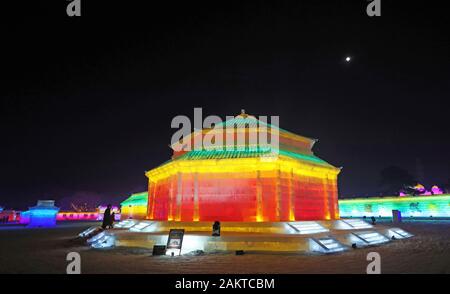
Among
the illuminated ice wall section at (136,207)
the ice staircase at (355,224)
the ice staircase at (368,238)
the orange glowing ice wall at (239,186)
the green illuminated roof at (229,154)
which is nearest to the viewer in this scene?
the ice staircase at (368,238)

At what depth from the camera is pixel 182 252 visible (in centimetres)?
1390

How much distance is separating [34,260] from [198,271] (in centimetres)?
766

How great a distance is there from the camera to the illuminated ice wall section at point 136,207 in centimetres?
4405

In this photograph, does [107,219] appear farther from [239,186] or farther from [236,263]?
[236,263]

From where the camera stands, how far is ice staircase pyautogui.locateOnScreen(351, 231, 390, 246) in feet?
53.1

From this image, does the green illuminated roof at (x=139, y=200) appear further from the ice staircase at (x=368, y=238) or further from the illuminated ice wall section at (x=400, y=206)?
the illuminated ice wall section at (x=400, y=206)

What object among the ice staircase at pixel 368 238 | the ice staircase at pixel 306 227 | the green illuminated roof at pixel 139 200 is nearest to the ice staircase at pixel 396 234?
the ice staircase at pixel 368 238

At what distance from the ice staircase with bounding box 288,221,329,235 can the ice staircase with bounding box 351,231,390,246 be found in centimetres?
237

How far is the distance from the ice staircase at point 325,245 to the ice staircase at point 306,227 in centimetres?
207

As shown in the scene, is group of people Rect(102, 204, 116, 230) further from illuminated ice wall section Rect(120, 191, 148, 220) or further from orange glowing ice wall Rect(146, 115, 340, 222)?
illuminated ice wall section Rect(120, 191, 148, 220)

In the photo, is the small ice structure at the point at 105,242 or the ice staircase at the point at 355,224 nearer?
the small ice structure at the point at 105,242

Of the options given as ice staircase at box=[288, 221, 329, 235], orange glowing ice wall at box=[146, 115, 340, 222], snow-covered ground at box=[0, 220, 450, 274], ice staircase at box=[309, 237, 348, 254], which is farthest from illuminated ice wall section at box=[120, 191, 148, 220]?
ice staircase at box=[309, 237, 348, 254]

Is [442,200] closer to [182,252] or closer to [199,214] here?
[199,214]
